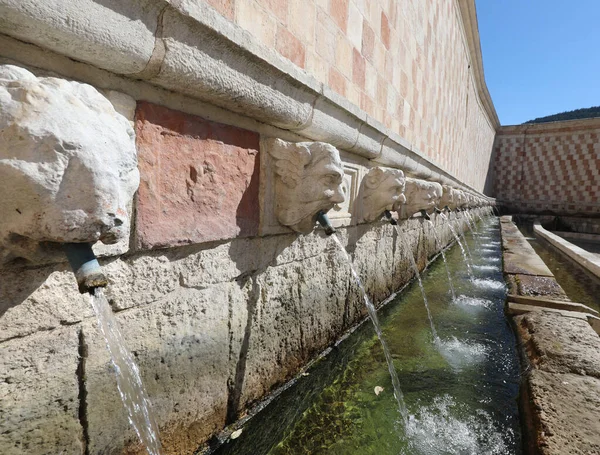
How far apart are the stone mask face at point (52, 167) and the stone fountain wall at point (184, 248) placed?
0.13m

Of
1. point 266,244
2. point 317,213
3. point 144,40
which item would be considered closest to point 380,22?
point 317,213

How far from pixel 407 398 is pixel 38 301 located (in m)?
1.70

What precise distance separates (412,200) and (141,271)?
10.3 ft

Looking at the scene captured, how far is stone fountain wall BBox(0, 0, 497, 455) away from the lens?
2.85ft

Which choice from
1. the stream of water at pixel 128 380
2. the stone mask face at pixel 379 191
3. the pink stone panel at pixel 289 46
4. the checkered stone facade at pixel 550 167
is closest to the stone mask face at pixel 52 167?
the stream of water at pixel 128 380

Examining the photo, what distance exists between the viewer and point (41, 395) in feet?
2.98

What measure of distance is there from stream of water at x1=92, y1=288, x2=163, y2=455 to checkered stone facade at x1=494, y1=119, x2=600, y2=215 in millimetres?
18615

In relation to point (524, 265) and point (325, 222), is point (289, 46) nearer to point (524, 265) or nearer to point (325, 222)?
point (325, 222)

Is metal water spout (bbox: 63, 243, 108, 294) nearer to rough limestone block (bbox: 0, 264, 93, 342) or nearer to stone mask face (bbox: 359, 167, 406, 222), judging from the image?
rough limestone block (bbox: 0, 264, 93, 342)

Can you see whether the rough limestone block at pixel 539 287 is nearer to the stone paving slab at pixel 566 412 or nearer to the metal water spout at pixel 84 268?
the stone paving slab at pixel 566 412

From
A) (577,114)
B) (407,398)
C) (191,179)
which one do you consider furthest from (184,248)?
(577,114)

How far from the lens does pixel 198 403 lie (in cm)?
139

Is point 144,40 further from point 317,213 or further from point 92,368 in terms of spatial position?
point 317,213

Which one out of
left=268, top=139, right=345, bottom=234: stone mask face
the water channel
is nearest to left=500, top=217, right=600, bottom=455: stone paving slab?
the water channel
